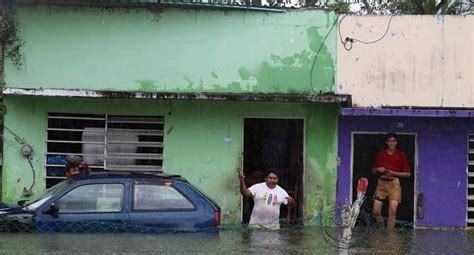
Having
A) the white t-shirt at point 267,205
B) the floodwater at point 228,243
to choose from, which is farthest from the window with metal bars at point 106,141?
the floodwater at point 228,243

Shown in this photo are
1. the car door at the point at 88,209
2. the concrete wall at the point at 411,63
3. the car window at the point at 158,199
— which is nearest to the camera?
the car door at the point at 88,209

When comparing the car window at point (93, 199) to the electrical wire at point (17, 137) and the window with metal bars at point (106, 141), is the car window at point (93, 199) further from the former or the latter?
the electrical wire at point (17, 137)

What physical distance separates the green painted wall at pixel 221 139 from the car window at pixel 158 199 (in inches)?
121

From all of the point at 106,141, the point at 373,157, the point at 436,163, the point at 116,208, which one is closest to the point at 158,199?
the point at 116,208

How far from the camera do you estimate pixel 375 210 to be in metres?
11.7

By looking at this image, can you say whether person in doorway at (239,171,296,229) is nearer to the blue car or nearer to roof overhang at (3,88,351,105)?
roof overhang at (3,88,351,105)

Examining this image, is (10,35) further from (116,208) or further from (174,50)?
(116,208)

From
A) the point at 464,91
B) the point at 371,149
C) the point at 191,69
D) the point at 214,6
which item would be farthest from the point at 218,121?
the point at 464,91

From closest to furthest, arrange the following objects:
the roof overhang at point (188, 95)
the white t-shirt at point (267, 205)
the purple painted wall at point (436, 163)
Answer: the white t-shirt at point (267, 205) → the roof overhang at point (188, 95) → the purple painted wall at point (436, 163)

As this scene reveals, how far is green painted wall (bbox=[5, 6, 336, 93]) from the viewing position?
11734mm

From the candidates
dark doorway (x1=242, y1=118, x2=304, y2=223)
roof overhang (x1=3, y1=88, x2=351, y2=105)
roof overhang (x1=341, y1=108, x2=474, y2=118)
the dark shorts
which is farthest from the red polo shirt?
dark doorway (x1=242, y1=118, x2=304, y2=223)

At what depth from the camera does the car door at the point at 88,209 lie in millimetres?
8594

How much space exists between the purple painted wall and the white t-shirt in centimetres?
191

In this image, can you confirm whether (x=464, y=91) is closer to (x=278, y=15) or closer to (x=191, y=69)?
(x=278, y=15)
